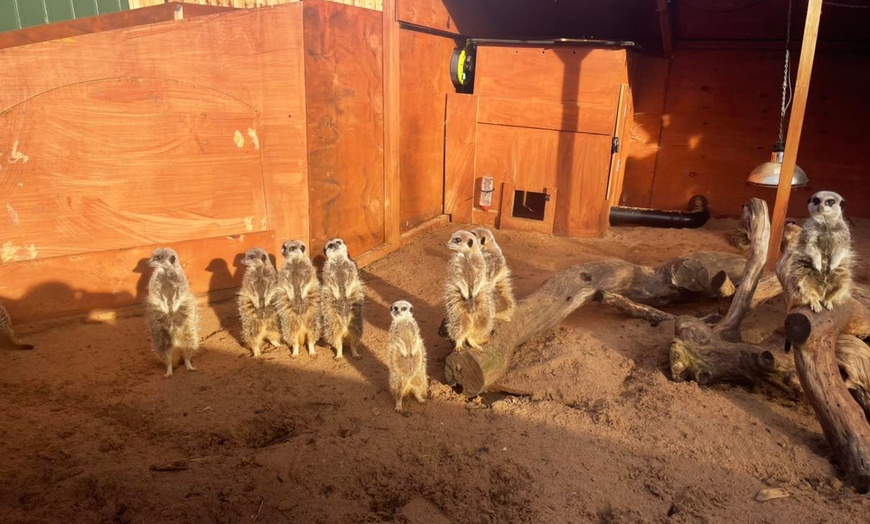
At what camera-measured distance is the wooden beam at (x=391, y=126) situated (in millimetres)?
6059

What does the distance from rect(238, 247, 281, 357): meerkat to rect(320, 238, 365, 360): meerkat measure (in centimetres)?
39

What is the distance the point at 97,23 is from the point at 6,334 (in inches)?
109

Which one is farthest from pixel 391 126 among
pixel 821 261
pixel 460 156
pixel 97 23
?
pixel 821 261

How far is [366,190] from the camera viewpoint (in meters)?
6.14

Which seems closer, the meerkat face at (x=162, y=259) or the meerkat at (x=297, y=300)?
the meerkat face at (x=162, y=259)

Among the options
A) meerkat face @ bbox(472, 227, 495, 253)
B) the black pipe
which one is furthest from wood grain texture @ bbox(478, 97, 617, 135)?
meerkat face @ bbox(472, 227, 495, 253)

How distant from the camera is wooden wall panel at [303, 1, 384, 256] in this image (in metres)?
5.26

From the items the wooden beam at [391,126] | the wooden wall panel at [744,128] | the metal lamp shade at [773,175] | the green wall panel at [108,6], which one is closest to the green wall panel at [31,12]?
the green wall panel at [108,6]

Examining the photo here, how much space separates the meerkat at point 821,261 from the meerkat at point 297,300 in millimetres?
3181

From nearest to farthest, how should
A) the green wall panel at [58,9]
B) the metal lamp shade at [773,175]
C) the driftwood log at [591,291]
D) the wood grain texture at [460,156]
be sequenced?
1. the driftwood log at [591,291]
2. the metal lamp shade at [773,175]
3. the green wall panel at [58,9]
4. the wood grain texture at [460,156]

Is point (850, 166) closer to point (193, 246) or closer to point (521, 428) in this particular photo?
point (521, 428)

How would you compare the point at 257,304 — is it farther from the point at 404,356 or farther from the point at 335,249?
the point at 404,356

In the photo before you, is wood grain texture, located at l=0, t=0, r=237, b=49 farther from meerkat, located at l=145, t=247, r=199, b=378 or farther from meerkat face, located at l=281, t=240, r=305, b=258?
meerkat face, located at l=281, t=240, r=305, b=258

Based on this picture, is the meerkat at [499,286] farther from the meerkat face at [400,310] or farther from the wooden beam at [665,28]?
the wooden beam at [665,28]
